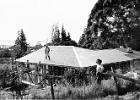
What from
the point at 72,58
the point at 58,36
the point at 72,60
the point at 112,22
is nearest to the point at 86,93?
the point at 72,60

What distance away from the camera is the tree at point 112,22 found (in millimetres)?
40406

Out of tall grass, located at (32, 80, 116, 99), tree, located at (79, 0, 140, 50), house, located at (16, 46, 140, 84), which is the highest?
tree, located at (79, 0, 140, 50)

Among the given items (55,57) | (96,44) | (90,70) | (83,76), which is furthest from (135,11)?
(83,76)

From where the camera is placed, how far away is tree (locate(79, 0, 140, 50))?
133 ft

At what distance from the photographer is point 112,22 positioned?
139 ft

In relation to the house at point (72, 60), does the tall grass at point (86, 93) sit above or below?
below

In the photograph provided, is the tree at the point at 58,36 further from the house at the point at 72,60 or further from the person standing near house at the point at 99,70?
the person standing near house at the point at 99,70

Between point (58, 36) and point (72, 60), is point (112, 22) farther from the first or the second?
point (58, 36)

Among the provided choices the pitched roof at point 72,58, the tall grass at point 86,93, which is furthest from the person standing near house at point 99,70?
the pitched roof at point 72,58

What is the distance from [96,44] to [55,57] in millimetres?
19744

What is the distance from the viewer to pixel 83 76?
17.0 meters

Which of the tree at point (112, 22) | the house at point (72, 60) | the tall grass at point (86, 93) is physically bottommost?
the tall grass at point (86, 93)

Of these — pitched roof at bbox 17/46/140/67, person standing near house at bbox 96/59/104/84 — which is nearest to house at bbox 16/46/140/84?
pitched roof at bbox 17/46/140/67

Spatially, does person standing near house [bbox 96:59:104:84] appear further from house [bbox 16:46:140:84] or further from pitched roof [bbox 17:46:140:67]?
pitched roof [bbox 17:46:140:67]
